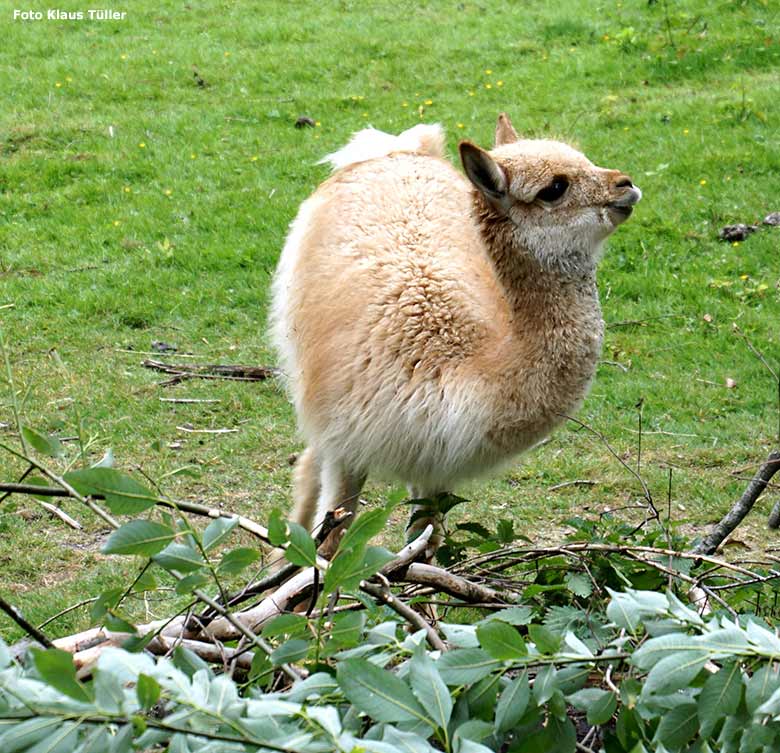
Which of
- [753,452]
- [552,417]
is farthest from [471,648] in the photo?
[753,452]

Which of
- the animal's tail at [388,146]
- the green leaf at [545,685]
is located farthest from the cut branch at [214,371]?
the green leaf at [545,685]

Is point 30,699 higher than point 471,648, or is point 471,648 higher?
point 30,699

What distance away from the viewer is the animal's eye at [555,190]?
3.95 meters

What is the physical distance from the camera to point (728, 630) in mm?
1835

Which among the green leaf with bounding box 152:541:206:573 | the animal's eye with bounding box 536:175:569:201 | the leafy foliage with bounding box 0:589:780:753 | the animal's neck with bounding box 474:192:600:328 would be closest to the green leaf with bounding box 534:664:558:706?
the leafy foliage with bounding box 0:589:780:753

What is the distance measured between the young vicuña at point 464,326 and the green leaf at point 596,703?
166 cm

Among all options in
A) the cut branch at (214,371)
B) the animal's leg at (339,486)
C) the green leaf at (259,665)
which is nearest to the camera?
the green leaf at (259,665)

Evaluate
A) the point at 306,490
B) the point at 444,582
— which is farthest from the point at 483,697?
the point at 306,490

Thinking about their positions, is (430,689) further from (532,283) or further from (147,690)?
(532,283)

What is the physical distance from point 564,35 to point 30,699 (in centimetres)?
1201

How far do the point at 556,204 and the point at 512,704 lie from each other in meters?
2.37

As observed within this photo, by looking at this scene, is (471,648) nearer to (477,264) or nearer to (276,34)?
(477,264)

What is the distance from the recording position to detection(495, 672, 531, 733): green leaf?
1.88 metres

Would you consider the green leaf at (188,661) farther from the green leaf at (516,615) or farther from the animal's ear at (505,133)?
the animal's ear at (505,133)
